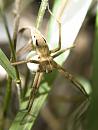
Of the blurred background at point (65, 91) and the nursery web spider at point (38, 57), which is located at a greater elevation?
the nursery web spider at point (38, 57)

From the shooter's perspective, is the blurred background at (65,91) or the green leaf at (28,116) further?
the blurred background at (65,91)

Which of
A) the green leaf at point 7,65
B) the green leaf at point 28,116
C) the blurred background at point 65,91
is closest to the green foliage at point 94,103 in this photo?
the blurred background at point 65,91

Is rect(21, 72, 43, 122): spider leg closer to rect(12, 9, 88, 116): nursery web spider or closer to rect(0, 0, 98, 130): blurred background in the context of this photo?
rect(12, 9, 88, 116): nursery web spider

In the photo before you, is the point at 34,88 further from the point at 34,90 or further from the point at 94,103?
the point at 94,103

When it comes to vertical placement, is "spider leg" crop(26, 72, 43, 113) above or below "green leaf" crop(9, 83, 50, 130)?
above

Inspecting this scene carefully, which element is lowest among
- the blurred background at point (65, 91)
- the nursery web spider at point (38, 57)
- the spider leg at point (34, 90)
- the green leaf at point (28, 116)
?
the blurred background at point (65, 91)

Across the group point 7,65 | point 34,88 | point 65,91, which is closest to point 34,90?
point 34,88

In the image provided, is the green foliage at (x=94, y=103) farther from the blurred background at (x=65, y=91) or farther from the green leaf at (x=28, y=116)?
the green leaf at (x=28, y=116)

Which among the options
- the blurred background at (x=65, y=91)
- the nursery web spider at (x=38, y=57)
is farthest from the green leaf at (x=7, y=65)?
the blurred background at (x=65, y=91)

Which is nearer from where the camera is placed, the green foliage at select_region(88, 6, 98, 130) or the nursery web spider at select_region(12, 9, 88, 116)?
the nursery web spider at select_region(12, 9, 88, 116)

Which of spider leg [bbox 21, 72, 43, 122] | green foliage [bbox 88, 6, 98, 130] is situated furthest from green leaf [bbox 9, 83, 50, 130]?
green foliage [bbox 88, 6, 98, 130]
